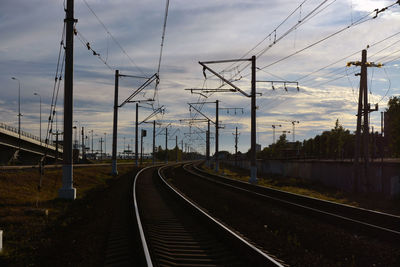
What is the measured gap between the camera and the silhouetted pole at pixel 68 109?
20.2 meters

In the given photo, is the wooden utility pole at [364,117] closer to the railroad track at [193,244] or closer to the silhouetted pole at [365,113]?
the silhouetted pole at [365,113]

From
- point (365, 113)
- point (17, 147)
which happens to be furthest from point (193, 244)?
point (17, 147)

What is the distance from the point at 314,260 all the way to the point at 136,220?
6.11 metres

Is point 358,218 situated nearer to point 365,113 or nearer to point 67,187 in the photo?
point 67,187

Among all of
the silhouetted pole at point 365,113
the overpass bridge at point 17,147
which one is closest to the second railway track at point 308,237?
the silhouetted pole at point 365,113

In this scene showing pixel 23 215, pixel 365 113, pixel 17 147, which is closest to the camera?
pixel 23 215

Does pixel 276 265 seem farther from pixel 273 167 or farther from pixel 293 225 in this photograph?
→ pixel 273 167

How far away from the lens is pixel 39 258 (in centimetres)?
875

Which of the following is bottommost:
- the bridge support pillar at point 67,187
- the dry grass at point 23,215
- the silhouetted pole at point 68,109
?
the dry grass at point 23,215

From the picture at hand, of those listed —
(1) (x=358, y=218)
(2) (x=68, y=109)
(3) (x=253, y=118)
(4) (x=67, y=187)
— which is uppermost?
(3) (x=253, y=118)

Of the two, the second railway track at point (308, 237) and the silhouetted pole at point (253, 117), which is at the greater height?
the silhouetted pole at point (253, 117)

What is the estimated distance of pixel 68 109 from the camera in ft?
67.3

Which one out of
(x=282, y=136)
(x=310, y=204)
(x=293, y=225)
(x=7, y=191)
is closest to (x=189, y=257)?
(x=293, y=225)

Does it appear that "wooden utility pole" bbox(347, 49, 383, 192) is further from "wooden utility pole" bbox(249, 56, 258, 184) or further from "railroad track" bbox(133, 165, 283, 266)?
"railroad track" bbox(133, 165, 283, 266)
